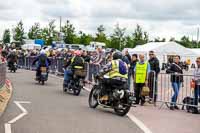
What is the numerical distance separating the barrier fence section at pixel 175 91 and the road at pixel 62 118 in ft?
8.63

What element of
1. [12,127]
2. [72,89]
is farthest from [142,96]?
[12,127]

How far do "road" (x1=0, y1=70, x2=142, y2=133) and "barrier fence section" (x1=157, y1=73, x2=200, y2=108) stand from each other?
263 cm

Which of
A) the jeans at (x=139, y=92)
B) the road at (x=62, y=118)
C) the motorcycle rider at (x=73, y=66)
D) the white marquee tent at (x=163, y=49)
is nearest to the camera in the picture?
the road at (x=62, y=118)

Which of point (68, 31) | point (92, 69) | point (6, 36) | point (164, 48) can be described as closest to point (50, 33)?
point (68, 31)

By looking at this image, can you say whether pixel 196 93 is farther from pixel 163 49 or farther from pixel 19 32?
pixel 19 32

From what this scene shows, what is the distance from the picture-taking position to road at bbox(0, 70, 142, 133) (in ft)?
34.9

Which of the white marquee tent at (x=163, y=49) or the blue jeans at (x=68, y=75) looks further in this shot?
the white marquee tent at (x=163, y=49)

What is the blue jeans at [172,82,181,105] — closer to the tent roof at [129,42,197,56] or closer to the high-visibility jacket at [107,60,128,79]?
the high-visibility jacket at [107,60,128,79]

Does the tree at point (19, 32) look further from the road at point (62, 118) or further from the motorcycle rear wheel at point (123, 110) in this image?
the motorcycle rear wheel at point (123, 110)

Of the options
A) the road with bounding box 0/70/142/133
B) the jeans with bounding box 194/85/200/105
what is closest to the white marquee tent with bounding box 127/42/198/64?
the road with bounding box 0/70/142/133

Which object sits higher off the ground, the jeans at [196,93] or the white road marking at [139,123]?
the jeans at [196,93]

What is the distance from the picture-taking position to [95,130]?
1058cm

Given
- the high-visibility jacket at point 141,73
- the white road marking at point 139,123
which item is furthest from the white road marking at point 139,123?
the high-visibility jacket at point 141,73

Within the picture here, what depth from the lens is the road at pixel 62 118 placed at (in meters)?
10.6
